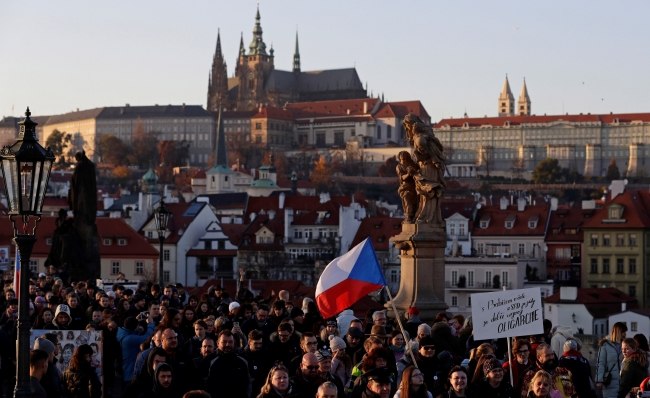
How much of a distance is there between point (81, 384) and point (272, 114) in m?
179

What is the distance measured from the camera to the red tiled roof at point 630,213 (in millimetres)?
60500

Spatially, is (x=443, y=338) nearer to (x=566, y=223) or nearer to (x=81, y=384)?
(x=81, y=384)

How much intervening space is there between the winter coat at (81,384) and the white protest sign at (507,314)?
8.87 feet

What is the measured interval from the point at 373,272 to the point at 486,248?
57932 millimetres

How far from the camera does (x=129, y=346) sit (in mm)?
11055

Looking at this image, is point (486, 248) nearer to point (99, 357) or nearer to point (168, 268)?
point (168, 268)

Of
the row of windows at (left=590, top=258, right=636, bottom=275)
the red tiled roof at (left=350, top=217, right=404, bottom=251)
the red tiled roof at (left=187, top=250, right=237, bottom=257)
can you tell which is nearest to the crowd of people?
the row of windows at (left=590, top=258, right=636, bottom=275)

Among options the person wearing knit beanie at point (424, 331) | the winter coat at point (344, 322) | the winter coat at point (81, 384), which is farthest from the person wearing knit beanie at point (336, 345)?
the winter coat at point (344, 322)

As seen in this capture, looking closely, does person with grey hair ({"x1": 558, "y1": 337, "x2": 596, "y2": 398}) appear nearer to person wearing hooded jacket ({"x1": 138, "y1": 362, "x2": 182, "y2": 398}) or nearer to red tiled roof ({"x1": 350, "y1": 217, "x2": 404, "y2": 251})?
person wearing hooded jacket ({"x1": 138, "y1": 362, "x2": 182, "y2": 398})

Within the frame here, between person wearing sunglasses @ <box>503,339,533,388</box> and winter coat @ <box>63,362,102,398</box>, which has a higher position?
person wearing sunglasses @ <box>503,339,533,388</box>

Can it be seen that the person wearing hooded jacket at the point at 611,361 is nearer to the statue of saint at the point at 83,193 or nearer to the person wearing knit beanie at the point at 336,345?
the person wearing knit beanie at the point at 336,345

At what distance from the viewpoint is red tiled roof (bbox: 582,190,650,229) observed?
60.5 metres

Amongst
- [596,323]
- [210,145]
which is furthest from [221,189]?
[596,323]

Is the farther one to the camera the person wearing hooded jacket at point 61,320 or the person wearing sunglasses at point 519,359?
the person wearing hooded jacket at point 61,320
